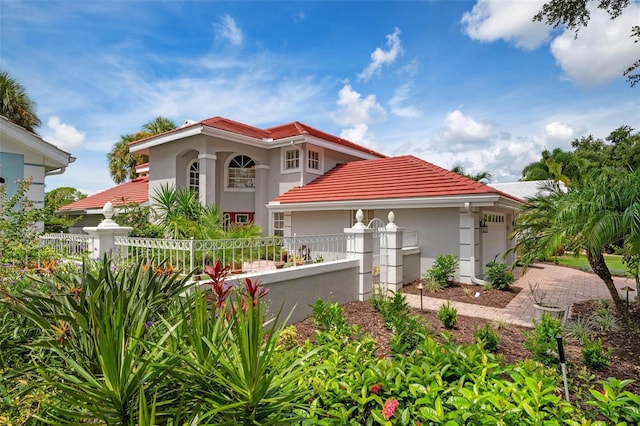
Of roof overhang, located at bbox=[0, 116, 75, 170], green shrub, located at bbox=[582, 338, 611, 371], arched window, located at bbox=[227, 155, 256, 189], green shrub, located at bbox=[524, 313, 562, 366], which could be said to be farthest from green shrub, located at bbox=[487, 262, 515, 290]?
roof overhang, located at bbox=[0, 116, 75, 170]

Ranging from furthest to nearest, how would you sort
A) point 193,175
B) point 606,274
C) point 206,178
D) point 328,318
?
point 193,175
point 206,178
point 606,274
point 328,318

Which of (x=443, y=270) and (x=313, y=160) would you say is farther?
(x=313, y=160)

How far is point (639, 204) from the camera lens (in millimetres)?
5406

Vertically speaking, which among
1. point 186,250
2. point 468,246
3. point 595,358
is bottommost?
point 595,358

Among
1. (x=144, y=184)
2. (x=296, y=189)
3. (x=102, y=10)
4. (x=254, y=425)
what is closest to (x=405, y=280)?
(x=296, y=189)

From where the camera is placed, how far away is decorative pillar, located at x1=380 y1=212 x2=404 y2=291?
10.0 metres

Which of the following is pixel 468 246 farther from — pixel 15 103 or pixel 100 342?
pixel 15 103

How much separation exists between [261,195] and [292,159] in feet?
7.83

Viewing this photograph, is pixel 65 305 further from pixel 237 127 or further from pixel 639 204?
pixel 237 127

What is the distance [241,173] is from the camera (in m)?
17.0

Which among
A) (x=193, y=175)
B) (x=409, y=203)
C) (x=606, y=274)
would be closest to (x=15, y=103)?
(x=193, y=175)

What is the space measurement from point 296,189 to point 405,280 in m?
6.72

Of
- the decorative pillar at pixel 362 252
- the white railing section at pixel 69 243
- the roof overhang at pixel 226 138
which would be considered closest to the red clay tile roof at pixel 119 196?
the roof overhang at pixel 226 138

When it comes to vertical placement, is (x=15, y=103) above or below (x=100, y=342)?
above
